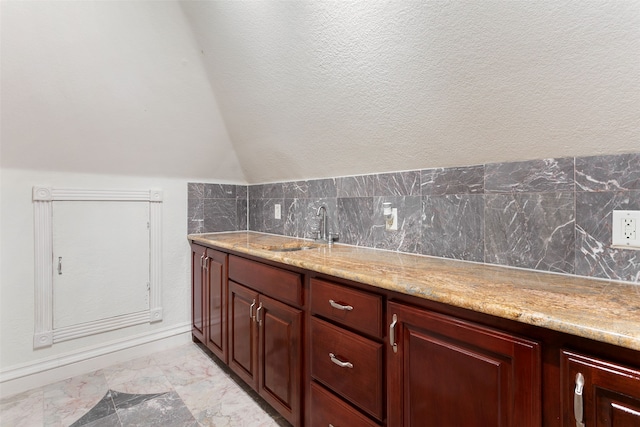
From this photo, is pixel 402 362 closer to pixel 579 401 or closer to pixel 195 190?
pixel 579 401

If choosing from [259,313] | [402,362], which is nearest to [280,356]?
[259,313]

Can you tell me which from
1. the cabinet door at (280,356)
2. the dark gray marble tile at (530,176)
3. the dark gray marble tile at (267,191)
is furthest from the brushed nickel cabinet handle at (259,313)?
the dark gray marble tile at (530,176)

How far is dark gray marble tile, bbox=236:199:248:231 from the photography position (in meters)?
3.12

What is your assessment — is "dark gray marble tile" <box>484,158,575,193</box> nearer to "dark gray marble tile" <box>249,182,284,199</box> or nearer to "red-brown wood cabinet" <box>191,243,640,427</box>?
"red-brown wood cabinet" <box>191,243,640,427</box>

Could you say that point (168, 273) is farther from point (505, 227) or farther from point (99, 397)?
point (505, 227)

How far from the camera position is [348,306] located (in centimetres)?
129

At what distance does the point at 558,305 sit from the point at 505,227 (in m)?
0.60

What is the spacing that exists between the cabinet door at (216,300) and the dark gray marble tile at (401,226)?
1.01m

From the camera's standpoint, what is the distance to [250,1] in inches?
67.7

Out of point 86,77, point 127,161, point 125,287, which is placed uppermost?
point 86,77

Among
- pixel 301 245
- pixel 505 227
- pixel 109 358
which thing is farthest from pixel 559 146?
pixel 109 358

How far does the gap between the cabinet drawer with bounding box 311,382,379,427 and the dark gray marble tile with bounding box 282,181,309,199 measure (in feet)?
4.52

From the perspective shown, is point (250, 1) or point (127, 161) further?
point (127, 161)

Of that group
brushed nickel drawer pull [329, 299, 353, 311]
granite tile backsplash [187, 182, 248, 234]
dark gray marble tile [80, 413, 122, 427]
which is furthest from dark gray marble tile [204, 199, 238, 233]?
brushed nickel drawer pull [329, 299, 353, 311]
